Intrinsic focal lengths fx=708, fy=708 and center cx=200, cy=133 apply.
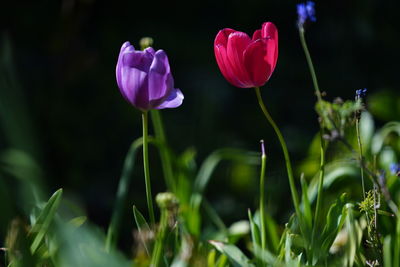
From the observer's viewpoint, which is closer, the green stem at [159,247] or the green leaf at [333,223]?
the green stem at [159,247]

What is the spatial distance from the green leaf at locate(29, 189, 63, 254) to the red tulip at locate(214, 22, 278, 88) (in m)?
→ 0.29

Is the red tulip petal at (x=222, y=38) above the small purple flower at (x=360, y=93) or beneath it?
above

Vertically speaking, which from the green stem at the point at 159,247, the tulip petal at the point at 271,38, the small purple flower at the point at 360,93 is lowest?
the green stem at the point at 159,247

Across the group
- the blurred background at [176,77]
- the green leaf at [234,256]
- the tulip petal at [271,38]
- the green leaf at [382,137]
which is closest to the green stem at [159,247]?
the green leaf at [234,256]

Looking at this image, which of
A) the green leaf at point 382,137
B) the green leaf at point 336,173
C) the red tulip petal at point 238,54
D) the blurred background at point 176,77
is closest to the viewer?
the red tulip petal at point 238,54

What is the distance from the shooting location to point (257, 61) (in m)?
0.95

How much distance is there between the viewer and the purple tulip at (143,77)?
3.01 ft

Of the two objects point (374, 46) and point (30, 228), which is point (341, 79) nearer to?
point (374, 46)

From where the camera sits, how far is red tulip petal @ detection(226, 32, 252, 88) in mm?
960

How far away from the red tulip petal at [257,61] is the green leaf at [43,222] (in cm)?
30

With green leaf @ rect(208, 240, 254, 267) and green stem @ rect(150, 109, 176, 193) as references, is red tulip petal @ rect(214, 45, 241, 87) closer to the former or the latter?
green leaf @ rect(208, 240, 254, 267)

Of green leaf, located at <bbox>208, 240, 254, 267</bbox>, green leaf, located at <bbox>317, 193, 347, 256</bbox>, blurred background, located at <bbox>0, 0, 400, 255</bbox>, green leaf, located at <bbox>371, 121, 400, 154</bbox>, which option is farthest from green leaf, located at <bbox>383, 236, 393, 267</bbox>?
blurred background, located at <bbox>0, 0, 400, 255</bbox>

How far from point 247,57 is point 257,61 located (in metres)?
0.01

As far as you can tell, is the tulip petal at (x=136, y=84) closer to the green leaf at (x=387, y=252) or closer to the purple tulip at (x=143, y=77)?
the purple tulip at (x=143, y=77)
